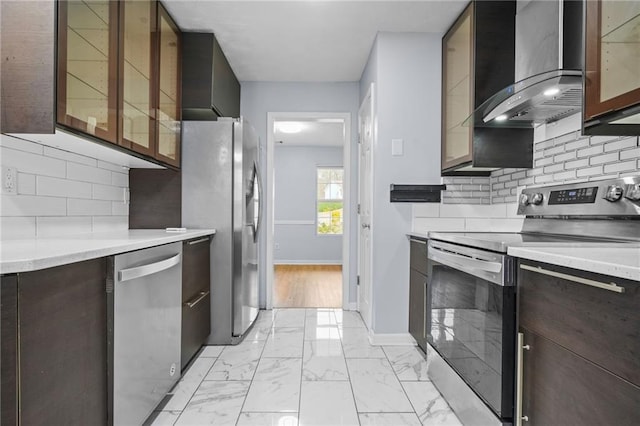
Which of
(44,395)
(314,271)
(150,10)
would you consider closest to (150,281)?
(44,395)

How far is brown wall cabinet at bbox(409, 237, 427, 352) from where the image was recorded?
8.21 ft

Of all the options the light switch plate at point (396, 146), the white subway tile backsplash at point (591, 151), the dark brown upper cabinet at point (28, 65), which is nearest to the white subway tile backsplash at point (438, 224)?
the light switch plate at point (396, 146)

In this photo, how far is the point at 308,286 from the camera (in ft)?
16.9

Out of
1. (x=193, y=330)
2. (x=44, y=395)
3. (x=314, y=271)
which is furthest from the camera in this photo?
(x=314, y=271)

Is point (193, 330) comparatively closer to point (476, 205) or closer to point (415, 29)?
point (476, 205)

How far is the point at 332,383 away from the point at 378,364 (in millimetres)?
442

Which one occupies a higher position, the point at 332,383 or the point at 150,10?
the point at 150,10

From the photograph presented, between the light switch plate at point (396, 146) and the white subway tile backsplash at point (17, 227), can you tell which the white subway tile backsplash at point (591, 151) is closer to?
the light switch plate at point (396, 146)

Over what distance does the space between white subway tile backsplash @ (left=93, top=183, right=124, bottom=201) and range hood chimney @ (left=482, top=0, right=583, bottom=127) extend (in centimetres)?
231

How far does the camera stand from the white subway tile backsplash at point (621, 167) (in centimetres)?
160

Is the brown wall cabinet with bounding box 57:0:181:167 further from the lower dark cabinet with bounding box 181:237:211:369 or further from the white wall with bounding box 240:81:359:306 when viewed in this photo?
the white wall with bounding box 240:81:359:306

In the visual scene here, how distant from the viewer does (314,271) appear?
6496 millimetres

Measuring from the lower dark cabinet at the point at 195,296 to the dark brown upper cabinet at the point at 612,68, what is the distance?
2079 mm

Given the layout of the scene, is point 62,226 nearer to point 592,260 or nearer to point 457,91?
point 592,260
